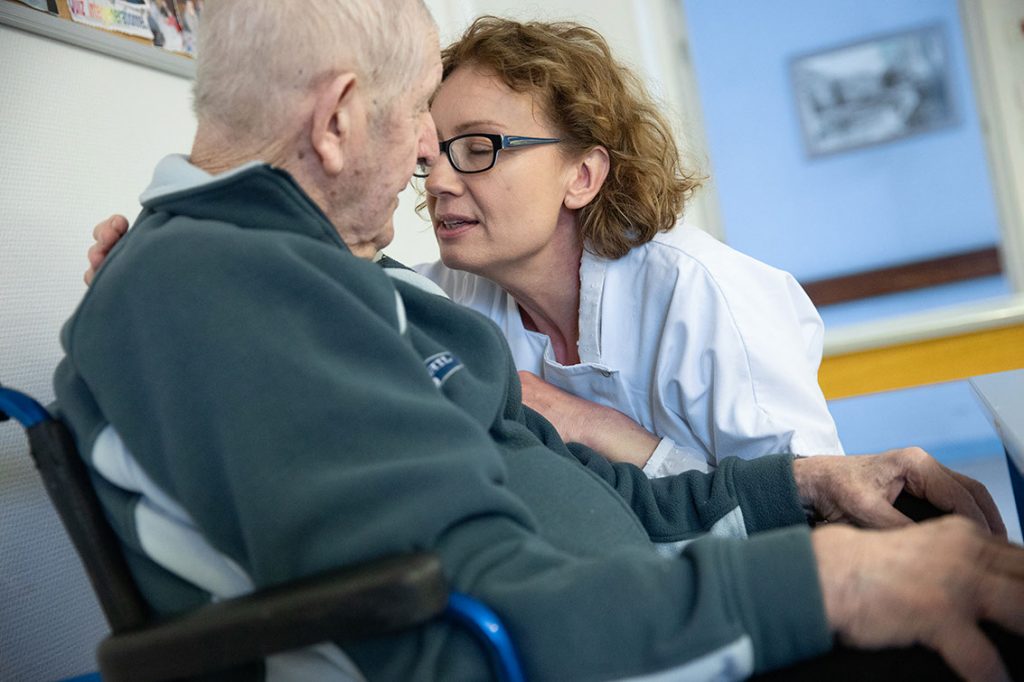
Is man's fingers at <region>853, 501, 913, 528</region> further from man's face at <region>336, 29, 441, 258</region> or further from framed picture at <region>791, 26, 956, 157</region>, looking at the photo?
framed picture at <region>791, 26, 956, 157</region>

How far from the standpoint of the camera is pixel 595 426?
171cm

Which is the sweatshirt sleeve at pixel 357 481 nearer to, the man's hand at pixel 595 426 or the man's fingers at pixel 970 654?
the man's fingers at pixel 970 654

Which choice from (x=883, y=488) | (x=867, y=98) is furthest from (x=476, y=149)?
(x=867, y=98)

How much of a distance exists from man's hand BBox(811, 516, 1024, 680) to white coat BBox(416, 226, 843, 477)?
0.82 meters

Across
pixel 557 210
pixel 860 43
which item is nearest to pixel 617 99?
pixel 557 210

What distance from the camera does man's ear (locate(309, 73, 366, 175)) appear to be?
102 centimetres

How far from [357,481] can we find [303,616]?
113mm

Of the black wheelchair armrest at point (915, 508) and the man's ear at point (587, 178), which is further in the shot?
the man's ear at point (587, 178)

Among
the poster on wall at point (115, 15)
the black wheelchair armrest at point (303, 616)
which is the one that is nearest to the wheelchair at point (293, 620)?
the black wheelchair armrest at point (303, 616)

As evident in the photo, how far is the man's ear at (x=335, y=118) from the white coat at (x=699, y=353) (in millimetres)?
791

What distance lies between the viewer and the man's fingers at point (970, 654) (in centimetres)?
71

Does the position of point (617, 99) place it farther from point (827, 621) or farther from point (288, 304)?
point (827, 621)

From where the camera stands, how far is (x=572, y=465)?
1158 millimetres

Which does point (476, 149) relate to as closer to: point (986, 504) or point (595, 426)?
point (595, 426)
